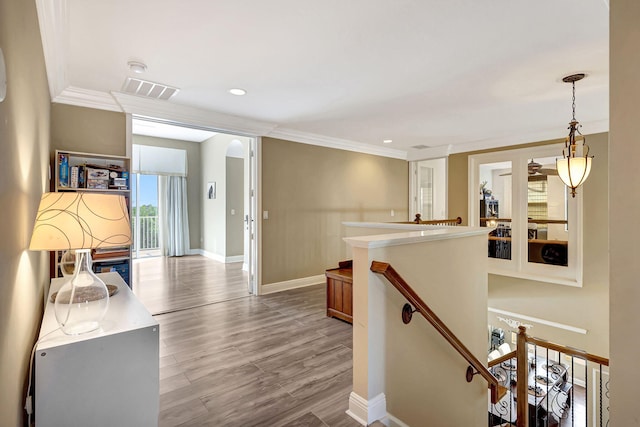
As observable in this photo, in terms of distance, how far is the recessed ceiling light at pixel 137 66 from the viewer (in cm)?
268

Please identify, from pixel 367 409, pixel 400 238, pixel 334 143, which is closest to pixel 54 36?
pixel 400 238

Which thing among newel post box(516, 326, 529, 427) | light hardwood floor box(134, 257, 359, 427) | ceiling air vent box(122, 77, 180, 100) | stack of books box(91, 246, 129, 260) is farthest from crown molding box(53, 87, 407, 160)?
newel post box(516, 326, 529, 427)

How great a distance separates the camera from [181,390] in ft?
7.41

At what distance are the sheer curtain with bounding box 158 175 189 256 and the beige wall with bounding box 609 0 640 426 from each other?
789 cm

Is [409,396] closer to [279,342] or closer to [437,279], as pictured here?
[437,279]

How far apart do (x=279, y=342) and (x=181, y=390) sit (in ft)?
3.24

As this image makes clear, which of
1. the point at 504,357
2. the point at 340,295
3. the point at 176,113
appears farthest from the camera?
the point at 176,113

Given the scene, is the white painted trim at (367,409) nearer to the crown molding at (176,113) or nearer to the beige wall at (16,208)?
the beige wall at (16,208)

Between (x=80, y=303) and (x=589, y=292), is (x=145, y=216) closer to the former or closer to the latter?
(x=80, y=303)

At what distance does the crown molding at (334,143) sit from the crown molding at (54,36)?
2498mm

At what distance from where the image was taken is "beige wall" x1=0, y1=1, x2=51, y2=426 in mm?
1020

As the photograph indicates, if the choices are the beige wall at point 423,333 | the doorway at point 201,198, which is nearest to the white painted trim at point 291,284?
the doorway at point 201,198

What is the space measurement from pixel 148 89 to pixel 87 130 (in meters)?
0.82

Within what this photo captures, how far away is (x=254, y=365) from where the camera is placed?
8.58 feet
